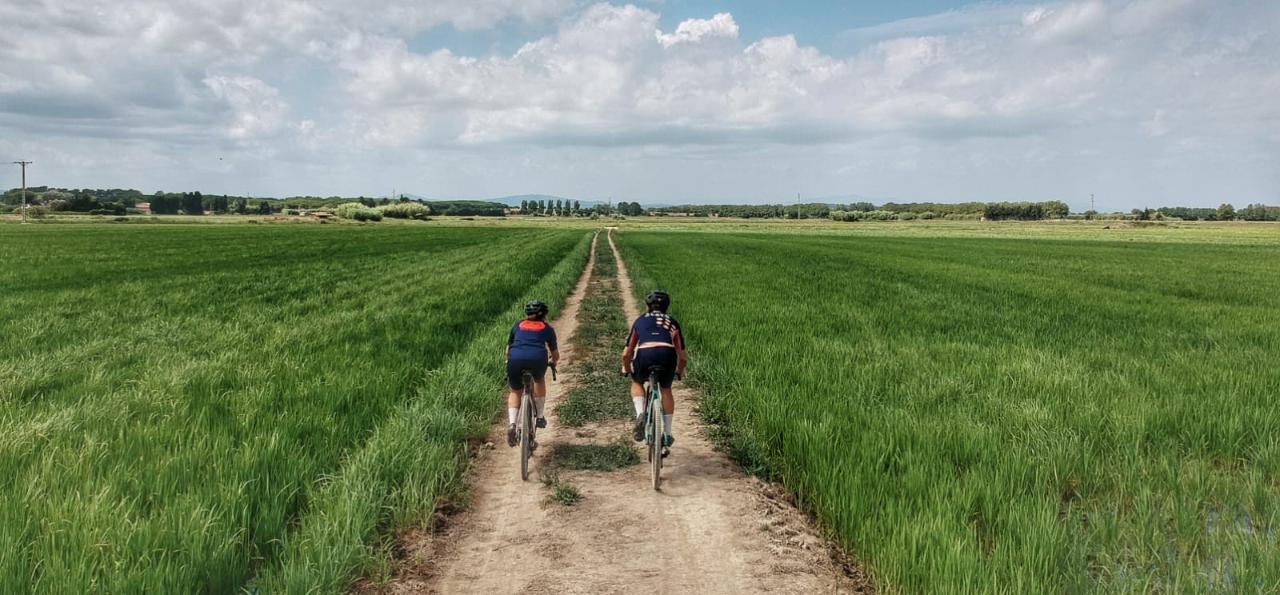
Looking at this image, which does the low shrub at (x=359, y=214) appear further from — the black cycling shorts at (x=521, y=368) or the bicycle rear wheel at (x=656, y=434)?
the bicycle rear wheel at (x=656, y=434)

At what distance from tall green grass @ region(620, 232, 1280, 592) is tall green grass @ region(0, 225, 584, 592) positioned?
11.2ft

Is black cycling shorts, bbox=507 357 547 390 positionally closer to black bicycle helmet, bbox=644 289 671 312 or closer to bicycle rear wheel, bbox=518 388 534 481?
bicycle rear wheel, bbox=518 388 534 481

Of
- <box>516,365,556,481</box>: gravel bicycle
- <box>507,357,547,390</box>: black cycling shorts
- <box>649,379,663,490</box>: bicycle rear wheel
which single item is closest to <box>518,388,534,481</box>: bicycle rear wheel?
<box>516,365,556,481</box>: gravel bicycle

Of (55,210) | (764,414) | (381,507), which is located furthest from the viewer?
(55,210)

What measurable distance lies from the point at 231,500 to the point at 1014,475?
5.69 meters

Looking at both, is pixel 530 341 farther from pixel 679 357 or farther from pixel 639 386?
pixel 679 357

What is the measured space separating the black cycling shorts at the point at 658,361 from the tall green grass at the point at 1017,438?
1.22 meters

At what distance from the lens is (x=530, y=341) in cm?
614

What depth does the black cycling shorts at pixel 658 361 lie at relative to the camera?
231 inches

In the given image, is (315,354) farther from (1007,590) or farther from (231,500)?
(1007,590)

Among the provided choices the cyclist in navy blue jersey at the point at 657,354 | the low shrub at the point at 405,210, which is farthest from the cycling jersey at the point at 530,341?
the low shrub at the point at 405,210

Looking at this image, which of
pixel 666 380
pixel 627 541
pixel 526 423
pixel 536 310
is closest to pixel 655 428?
pixel 666 380

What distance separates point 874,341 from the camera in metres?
11.4

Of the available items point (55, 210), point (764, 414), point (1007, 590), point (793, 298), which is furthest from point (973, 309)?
point (55, 210)
